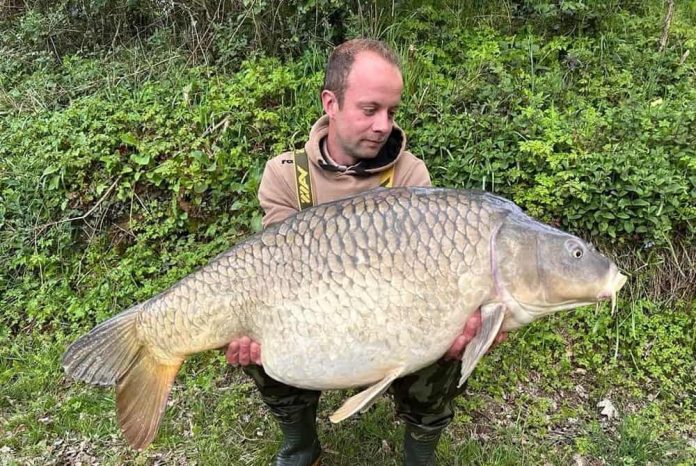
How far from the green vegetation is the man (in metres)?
0.27

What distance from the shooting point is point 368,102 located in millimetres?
1740

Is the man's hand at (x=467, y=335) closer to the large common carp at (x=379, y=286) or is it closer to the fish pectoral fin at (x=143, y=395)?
the large common carp at (x=379, y=286)

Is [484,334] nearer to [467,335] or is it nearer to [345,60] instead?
[467,335]

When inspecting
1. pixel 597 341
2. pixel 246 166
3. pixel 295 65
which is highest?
pixel 295 65

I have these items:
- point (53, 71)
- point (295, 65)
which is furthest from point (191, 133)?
point (53, 71)

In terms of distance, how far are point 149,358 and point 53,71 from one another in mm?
3431

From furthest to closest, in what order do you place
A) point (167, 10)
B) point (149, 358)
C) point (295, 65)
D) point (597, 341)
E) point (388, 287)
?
point (167, 10) → point (295, 65) → point (597, 341) → point (149, 358) → point (388, 287)

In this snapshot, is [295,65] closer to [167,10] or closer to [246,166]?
[246,166]

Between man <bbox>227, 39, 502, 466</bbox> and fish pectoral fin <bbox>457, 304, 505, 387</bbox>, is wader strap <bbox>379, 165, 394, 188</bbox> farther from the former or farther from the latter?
fish pectoral fin <bbox>457, 304, 505, 387</bbox>

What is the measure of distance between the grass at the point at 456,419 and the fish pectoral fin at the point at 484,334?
788 mm

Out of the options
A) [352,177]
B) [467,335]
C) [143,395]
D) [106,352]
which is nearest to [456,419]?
[467,335]

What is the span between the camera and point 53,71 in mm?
4344

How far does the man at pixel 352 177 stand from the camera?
173 cm

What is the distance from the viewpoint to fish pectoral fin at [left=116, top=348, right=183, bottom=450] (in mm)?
1651
